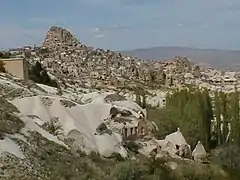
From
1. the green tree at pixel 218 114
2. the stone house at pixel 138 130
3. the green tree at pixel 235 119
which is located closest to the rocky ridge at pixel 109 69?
the green tree at pixel 218 114

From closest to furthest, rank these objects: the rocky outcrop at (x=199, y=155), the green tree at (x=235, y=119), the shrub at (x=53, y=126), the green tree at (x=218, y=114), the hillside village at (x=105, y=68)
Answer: the shrub at (x=53, y=126), the rocky outcrop at (x=199, y=155), the green tree at (x=235, y=119), the green tree at (x=218, y=114), the hillside village at (x=105, y=68)

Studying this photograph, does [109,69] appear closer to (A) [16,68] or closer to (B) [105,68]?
(B) [105,68]

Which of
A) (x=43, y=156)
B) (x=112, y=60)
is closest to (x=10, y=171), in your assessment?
(x=43, y=156)

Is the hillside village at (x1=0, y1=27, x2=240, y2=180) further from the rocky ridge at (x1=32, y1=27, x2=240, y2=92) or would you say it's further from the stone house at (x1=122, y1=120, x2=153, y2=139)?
the rocky ridge at (x1=32, y1=27, x2=240, y2=92)

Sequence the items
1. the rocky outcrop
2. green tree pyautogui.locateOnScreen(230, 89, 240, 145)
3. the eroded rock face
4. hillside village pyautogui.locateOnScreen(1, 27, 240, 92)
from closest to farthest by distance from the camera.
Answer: the rocky outcrop → green tree pyautogui.locateOnScreen(230, 89, 240, 145) → hillside village pyautogui.locateOnScreen(1, 27, 240, 92) → the eroded rock face

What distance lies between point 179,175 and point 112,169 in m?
4.14

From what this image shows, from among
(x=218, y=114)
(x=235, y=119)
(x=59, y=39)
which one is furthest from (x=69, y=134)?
(x=59, y=39)

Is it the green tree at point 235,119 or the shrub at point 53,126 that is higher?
the shrub at point 53,126

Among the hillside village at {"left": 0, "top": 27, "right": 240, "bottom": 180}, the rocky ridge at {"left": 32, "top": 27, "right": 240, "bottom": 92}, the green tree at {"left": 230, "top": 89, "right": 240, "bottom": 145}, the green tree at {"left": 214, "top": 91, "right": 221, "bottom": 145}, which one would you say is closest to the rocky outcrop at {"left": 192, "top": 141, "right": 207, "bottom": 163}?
the hillside village at {"left": 0, "top": 27, "right": 240, "bottom": 180}

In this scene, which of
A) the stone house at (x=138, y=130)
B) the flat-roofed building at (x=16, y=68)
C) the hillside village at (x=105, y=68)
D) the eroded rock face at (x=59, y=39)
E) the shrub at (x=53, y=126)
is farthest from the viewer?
the eroded rock face at (x=59, y=39)

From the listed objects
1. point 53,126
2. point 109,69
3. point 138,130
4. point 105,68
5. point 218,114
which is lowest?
point 109,69

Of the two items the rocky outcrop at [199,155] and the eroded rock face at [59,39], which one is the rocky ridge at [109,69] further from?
the rocky outcrop at [199,155]

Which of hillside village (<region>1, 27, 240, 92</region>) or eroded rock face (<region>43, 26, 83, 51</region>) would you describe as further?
eroded rock face (<region>43, 26, 83, 51</region>)

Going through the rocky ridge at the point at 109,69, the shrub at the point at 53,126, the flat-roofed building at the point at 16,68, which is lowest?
the rocky ridge at the point at 109,69
